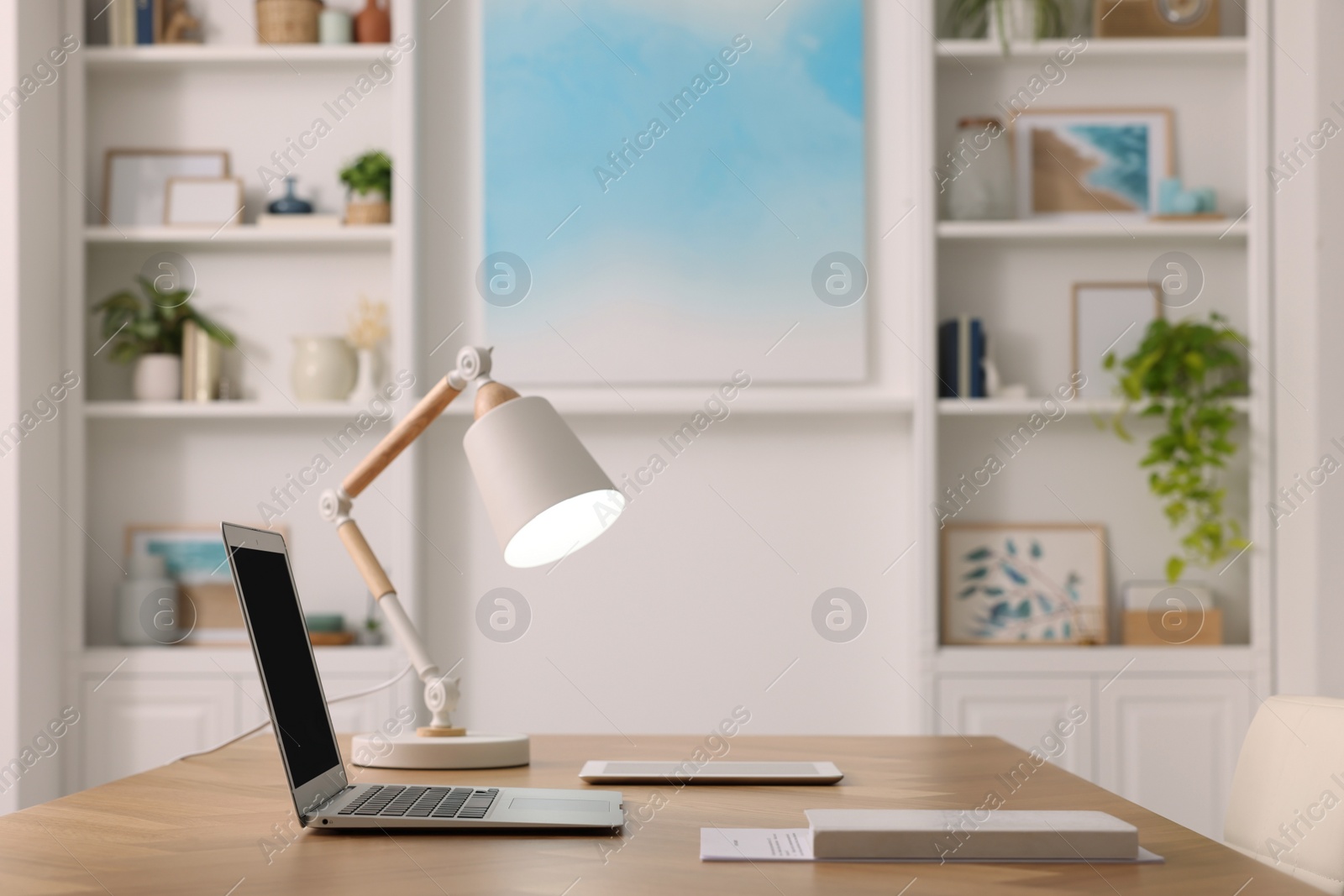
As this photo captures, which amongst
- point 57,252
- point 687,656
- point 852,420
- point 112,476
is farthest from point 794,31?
point 112,476

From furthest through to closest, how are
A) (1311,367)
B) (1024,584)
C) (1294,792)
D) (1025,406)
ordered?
(1024,584), (1025,406), (1311,367), (1294,792)

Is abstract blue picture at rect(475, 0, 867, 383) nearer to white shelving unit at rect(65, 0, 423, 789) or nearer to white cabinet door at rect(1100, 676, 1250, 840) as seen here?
white shelving unit at rect(65, 0, 423, 789)

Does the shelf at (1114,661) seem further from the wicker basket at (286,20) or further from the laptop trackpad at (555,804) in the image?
the wicker basket at (286,20)

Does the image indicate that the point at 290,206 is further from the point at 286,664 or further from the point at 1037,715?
the point at 1037,715

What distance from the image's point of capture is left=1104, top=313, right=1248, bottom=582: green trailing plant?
2.84 meters

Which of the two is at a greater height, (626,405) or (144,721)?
(626,405)

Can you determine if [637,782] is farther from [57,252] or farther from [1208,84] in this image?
[1208,84]

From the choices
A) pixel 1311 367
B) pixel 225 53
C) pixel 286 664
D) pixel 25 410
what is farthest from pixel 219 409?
pixel 1311 367

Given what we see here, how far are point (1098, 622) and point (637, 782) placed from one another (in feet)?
6.31

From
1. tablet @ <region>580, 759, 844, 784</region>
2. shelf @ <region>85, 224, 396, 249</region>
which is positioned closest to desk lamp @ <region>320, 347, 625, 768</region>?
tablet @ <region>580, 759, 844, 784</region>

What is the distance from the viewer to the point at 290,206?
3025mm

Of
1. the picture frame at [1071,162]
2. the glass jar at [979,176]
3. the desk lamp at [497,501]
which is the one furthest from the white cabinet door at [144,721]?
the picture frame at [1071,162]

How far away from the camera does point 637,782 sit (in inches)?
55.1

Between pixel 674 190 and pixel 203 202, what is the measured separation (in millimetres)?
1294
